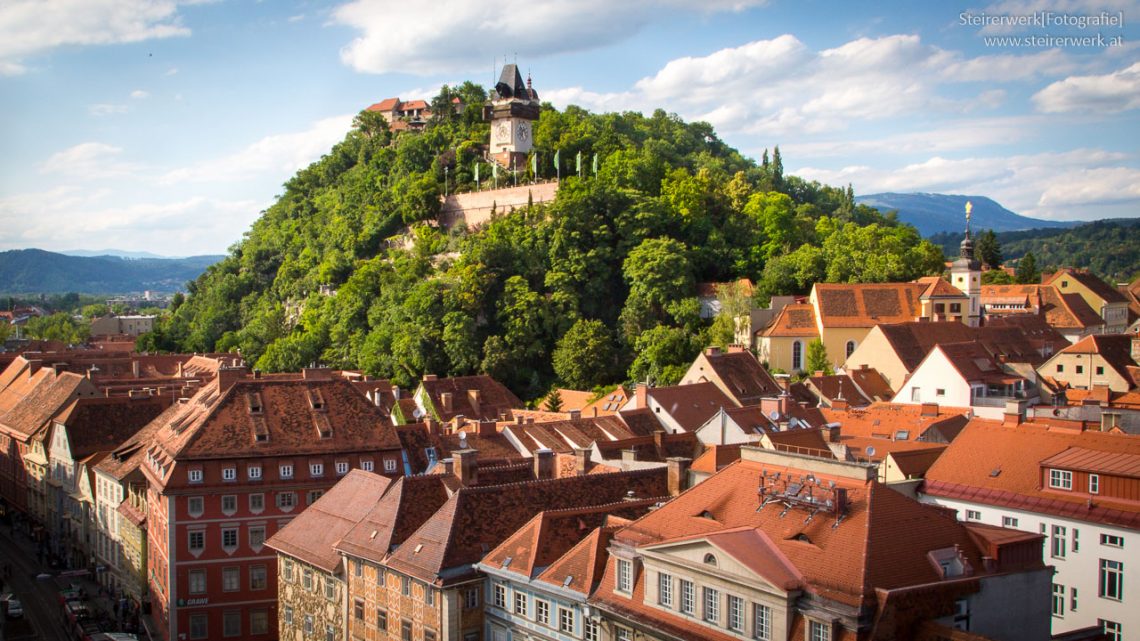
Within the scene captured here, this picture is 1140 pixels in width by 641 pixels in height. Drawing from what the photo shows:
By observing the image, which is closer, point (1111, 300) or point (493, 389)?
point (493, 389)

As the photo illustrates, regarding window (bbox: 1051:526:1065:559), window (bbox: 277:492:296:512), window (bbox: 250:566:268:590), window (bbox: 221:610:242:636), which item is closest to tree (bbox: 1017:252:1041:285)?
window (bbox: 1051:526:1065:559)

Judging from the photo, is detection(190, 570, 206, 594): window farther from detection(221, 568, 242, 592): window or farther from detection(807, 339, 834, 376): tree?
detection(807, 339, 834, 376): tree

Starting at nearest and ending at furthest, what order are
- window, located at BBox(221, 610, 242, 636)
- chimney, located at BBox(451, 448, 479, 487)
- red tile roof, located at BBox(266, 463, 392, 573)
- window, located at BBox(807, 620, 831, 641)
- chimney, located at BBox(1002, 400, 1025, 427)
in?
1. window, located at BBox(807, 620, 831, 641)
2. chimney, located at BBox(451, 448, 479, 487)
3. red tile roof, located at BBox(266, 463, 392, 573)
4. chimney, located at BBox(1002, 400, 1025, 427)
5. window, located at BBox(221, 610, 242, 636)

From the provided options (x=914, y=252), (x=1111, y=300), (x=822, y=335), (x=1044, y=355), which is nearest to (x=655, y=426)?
(x=822, y=335)

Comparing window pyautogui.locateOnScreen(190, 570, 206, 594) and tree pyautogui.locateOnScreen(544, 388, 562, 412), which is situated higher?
tree pyautogui.locateOnScreen(544, 388, 562, 412)

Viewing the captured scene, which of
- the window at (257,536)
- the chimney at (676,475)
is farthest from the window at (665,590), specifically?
the window at (257,536)

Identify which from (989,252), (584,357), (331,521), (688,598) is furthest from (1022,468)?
(989,252)

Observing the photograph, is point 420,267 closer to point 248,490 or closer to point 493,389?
point 493,389
